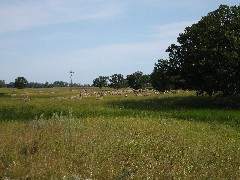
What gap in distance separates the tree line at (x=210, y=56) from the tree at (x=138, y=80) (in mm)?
78805

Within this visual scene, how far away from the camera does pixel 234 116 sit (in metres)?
28.7

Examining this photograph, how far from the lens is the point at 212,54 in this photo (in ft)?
129

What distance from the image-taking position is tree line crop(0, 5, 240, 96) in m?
38.0

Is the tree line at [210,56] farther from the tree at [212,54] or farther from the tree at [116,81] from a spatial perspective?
the tree at [116,81]

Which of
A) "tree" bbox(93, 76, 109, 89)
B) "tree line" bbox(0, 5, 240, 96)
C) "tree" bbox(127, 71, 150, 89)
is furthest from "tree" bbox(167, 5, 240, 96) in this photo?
"tree" bbox(93, 76, 109, 89)

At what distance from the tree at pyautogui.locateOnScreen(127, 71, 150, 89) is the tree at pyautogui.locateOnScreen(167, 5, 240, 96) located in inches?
3164

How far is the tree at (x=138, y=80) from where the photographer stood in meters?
125

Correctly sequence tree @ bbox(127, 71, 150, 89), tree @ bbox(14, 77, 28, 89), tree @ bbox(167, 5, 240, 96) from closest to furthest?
tree @ bbox(167, 5, 240, 96), tree @ bbox(127, 71, 150, 89), tree @ bbox(14, 77, 28, 89)

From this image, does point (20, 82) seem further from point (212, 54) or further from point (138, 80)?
point (212, 54)

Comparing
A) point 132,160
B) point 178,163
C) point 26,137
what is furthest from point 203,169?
point 26,137

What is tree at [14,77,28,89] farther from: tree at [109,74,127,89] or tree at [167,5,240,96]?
tree at [167,5,240,96]

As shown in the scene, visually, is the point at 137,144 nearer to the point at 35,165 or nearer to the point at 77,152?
the point at 77,152

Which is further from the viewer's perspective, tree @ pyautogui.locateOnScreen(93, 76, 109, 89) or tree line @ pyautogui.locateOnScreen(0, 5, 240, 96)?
tree @ pyautogui.locateOnScreen(93, 76, 109, 89)

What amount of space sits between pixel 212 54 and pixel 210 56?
13.4 inches
